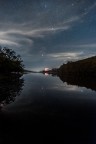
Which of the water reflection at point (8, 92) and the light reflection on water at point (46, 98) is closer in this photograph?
the light reflection on water at point (46, 98)

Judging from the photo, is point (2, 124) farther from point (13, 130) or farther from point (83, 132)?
point (83, 132)

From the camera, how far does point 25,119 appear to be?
20016mm

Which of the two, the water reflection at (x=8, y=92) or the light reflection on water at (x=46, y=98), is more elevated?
the water reflection at (x=8, y=92)

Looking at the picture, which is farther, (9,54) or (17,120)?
(9,54)

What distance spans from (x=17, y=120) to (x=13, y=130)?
2.94 meters

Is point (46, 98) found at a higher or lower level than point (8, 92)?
lower

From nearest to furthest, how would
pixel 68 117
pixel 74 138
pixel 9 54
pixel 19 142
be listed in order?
1. pixel 19 142
2. pixel 74 138
3. pixel 68 117
4. pixel 9 54

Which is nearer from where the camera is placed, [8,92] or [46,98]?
[46,98]

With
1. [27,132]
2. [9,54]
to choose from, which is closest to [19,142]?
[27,132]

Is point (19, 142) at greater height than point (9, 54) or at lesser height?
lesser

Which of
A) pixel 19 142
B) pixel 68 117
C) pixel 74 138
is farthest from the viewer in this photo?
pixel 68 117

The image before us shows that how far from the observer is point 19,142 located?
46.1 feet

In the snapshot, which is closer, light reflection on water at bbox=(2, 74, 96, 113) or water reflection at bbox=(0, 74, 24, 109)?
light reflection on water at bbox=(2, 74, 96, 113)

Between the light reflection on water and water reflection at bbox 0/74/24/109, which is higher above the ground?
water reflection at bbox 0/74/24/109
